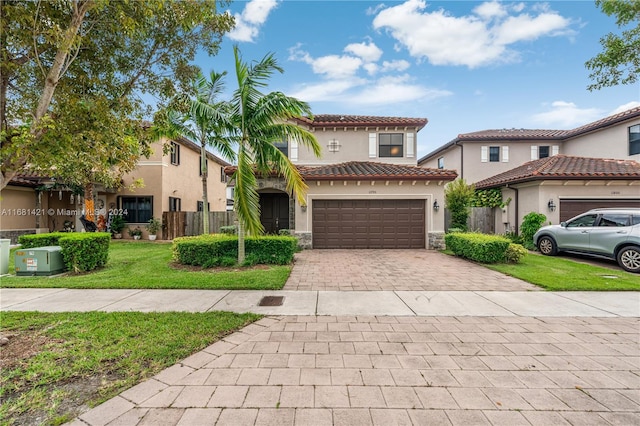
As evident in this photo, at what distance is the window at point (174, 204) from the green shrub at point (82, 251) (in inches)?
376

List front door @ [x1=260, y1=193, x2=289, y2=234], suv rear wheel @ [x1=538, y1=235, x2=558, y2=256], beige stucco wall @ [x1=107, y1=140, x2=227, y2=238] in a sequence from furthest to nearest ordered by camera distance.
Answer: beige stucco wall @ [x1=107, y1=140, x2=227, y2=238] → front door @ [x1=260, y1=193, x2=289, y2=234] → suv rear wheel @ [x1=538, y1=235, x2=558, y2=256]

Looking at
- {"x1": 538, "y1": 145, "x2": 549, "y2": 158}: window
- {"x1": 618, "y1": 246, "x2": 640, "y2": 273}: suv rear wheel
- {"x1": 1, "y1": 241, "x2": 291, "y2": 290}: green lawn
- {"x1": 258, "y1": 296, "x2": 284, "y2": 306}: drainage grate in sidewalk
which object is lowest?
{"x1": 258, "y1": 296, "x2": 284, "y2": 306}: drainage grate in sidewalk

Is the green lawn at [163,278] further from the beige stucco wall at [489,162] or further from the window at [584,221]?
the beige stucco wall at [489,162]

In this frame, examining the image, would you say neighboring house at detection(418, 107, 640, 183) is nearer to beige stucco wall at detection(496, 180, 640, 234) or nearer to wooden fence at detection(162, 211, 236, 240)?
beige stucco wall at detection(496, 180, 640, 234)

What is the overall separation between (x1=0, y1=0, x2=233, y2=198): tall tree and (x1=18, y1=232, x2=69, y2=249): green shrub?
5381mm

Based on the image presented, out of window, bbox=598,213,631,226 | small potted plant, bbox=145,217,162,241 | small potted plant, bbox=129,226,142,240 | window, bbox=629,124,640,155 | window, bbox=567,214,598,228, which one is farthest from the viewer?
small potted plant, bbox=129,226,142,240

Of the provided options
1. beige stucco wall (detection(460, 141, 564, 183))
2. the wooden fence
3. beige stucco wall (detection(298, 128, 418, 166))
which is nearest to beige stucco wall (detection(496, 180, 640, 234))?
beige stucco wall (detection(298, 128, 418, 166))

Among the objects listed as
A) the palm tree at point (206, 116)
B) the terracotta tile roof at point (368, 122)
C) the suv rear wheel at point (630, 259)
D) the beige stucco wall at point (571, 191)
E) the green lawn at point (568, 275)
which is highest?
the terracotta tile roof at point (368, 122)

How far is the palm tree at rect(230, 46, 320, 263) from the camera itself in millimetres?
7727

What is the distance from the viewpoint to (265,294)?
6000mm

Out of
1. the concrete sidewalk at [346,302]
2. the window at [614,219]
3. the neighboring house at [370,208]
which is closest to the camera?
the concrete sidewalk at [346,302]

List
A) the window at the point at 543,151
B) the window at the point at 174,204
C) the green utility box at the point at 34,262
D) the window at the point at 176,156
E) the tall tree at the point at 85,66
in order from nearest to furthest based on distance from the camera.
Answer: the tall tree at the point at 85,66
the green utility box at the point at 34,262
the window at the point at 174,204
the window at the point at 176,156
the window at the point at 543,151

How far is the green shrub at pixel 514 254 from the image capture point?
30.4 ft

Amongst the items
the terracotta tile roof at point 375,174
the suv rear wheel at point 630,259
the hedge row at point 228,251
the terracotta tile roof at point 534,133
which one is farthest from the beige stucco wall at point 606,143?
the hedge row at point 228,251
